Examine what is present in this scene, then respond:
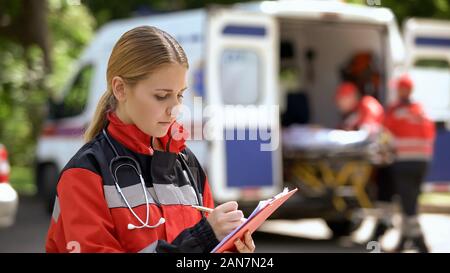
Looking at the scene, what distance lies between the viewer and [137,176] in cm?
234

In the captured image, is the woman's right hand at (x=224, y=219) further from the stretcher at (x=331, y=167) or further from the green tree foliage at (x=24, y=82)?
the green tree foliage at (x=24, y=82)

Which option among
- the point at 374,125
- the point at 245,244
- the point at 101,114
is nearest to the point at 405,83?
the point at 374,125

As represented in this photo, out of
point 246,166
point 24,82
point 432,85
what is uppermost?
point 432,85

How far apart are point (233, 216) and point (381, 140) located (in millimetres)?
9184

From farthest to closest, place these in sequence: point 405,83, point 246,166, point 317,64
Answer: point 317,64 → point 246,166 → point 405,83

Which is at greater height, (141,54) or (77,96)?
(141,54)

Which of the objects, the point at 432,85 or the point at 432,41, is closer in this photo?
the point at 432,41

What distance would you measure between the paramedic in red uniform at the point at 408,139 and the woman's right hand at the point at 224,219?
8.39 metres

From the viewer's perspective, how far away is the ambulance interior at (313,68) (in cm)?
1333

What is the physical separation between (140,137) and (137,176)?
0.09m

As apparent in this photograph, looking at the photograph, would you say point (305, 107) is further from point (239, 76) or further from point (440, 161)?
point (239, 76)

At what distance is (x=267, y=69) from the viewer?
36.6ft
